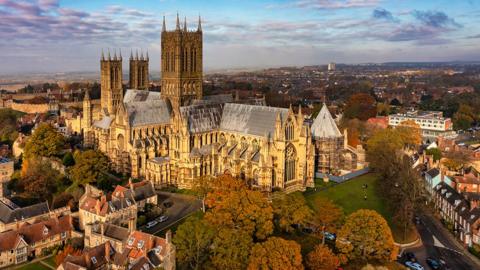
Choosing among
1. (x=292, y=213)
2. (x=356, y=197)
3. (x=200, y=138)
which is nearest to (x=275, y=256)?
(x=292, y=213)

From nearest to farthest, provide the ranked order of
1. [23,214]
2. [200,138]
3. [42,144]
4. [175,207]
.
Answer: [23,214], [175,207], [200,138], [42,144]

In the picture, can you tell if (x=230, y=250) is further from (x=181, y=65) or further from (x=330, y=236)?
(x=181, y=65)

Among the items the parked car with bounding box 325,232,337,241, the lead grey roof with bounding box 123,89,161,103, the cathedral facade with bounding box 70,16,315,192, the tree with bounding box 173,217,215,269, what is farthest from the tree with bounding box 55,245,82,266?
the lead grey roof with bounding box 123,89,161,103

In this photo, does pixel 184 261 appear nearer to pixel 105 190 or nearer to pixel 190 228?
pixel 190 228

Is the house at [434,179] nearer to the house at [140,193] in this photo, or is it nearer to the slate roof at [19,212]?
the house at [140,193]

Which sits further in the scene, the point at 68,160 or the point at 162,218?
the point at 68,160

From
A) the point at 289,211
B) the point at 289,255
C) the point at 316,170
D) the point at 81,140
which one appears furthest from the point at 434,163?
the point at 81,140
